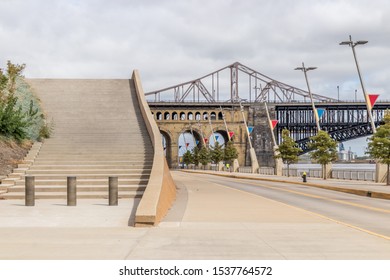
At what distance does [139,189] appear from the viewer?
68.4 ft

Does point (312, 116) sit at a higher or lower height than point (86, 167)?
higher

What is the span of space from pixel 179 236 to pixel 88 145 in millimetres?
15572

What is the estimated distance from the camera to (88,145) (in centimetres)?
2658

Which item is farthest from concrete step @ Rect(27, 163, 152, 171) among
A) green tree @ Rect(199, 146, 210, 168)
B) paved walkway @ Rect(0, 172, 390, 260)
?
green tree @ Rect(199, 146, 210, 168)

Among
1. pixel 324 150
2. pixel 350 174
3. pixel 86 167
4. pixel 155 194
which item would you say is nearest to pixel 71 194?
pixel 155 194

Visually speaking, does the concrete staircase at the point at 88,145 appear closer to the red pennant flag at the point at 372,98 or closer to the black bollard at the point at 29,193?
the black bollard at the point at 29,193

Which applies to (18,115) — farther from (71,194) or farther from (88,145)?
(71,194)

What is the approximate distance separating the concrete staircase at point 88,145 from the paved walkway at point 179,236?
3405 millimetres

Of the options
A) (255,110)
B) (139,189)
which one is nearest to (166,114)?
(255,110)

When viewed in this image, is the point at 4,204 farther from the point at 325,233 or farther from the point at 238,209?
the point at 325,233

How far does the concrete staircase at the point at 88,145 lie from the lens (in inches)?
834

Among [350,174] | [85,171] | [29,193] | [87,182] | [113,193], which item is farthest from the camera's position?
[350,174]

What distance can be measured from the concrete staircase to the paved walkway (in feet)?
11.2

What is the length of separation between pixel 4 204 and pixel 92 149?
7.93m
